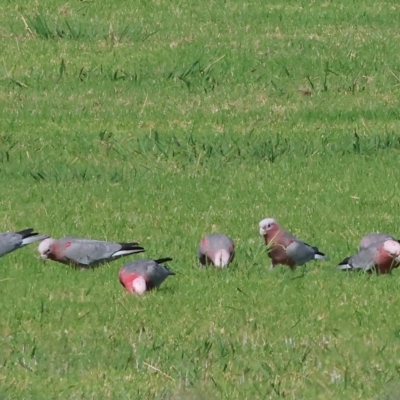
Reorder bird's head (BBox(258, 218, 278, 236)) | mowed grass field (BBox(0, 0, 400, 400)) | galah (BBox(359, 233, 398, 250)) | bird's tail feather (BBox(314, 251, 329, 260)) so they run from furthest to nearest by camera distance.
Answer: bird's head (BBox(258, 218, 278, 236)) → bird's tail feather (BBox(314, 251, 329, 260)) → galah (BBox(359, 233, 398, 250)) → mowed grass field (BBox(0, 0, 400, 400))

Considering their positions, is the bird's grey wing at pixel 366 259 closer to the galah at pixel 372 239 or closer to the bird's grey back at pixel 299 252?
the galah at pixel 372 239

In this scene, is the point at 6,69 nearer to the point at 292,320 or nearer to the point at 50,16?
the point at 50,16

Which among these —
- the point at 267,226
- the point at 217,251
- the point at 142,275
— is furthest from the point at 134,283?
the point at 267,226

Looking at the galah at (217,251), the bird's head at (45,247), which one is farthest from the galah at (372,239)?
the bird's head at (45,247)

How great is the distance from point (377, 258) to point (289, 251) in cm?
66

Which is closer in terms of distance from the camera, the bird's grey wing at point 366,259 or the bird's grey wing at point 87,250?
the bird's grey wing at point 366,259

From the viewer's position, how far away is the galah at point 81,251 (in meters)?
9.09

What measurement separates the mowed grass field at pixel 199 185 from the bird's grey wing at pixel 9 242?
170 millimetres

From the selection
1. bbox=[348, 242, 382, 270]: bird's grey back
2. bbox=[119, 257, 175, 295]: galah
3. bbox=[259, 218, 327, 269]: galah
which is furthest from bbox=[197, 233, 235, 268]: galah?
bbox=[348, 242, 382, 270]: bird's grey back

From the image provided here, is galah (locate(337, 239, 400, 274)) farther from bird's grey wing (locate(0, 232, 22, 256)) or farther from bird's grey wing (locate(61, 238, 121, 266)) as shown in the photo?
bird's grey wing (locate(0, 232, 22, 256))

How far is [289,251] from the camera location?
9.18 m

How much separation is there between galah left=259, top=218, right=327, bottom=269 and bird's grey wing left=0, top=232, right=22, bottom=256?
186 cm

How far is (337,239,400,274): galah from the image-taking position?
29.0 feet

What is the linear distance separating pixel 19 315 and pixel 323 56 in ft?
28.8
